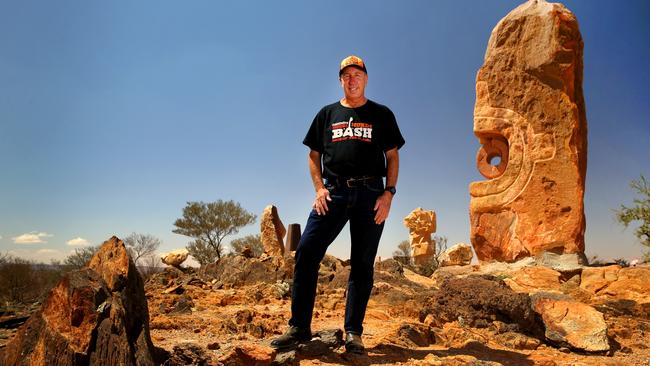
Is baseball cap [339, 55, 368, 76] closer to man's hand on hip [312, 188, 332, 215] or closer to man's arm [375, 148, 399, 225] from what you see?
man's arm [375, 148, 399, 225]

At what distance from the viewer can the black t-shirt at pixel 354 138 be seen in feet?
10.4

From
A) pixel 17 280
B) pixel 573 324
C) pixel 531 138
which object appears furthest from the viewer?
pixel 17 280

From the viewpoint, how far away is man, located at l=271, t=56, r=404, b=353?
315 cm

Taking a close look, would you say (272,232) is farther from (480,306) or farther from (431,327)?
(431,327)

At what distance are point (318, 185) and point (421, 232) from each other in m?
15.7

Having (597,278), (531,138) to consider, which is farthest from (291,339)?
(531,138)

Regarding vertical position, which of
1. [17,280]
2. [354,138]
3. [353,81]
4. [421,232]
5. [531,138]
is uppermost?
[531,138]

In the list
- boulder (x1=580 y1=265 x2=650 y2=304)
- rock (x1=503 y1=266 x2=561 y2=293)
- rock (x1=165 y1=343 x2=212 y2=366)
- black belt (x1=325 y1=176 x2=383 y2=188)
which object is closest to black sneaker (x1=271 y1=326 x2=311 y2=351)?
rock (x1=165 y1=343 x2=212 y2=366)

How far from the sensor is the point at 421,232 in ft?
60.0

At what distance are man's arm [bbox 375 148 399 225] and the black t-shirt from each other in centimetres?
6

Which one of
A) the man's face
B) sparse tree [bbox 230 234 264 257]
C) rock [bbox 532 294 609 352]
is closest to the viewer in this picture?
the man's face

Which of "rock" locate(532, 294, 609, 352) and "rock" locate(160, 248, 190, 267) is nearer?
"rock" locate(532, 294, 609, 352)

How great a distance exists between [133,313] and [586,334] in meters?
3.85

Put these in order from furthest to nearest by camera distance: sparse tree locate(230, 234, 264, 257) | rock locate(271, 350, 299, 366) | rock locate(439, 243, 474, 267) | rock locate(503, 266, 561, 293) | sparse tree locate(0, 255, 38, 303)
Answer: sparse tree locate(230, 234, 264, 257)
rock locate(439, 243, 474, 267)
sparse tree locate(0, 255, 38, 303)
rock locate(503, 266, 561, 293)
rock locate(271, 350, 299, 366)
